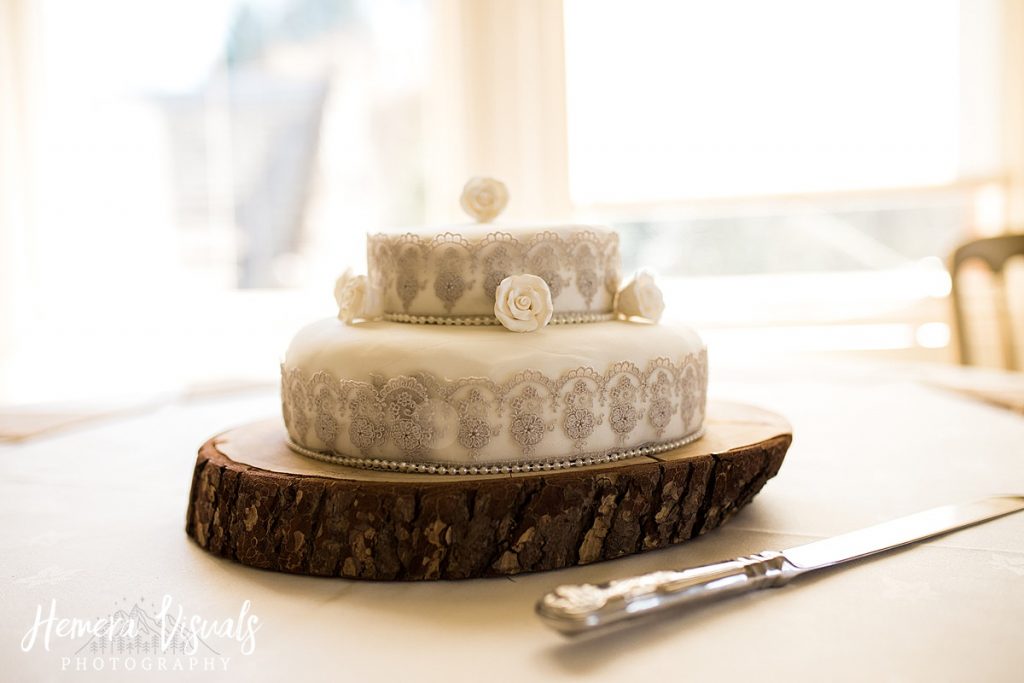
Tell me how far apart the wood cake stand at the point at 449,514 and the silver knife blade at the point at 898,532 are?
15 cm

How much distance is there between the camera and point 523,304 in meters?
1.11

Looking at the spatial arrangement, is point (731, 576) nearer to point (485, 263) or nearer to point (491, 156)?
point (485, 263)

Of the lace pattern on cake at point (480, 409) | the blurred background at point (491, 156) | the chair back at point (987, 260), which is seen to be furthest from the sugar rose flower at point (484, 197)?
the blurred background at point (491, 156)

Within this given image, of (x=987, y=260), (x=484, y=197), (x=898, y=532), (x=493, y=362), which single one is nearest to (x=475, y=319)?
(x=493, y=362)

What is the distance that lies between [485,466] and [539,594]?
188 millimetres

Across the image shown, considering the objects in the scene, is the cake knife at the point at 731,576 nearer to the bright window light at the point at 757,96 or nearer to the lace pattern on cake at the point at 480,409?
the lace pattern on cake at the point at 480,409

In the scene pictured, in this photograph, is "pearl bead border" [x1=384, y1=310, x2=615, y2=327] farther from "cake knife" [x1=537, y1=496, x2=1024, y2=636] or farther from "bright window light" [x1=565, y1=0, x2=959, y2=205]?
"bright window light" [x1=565, y1=0, x2=959, y2=205]

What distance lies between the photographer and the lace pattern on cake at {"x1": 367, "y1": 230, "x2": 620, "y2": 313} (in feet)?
3.88

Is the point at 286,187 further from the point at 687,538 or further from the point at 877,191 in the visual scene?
the point at 687,538

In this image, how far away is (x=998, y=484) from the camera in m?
1.30

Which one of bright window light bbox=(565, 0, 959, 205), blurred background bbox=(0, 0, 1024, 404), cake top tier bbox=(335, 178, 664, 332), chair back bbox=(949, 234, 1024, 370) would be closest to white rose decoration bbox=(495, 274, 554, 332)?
cake top tier bbox=(335, 178, 664, 332)

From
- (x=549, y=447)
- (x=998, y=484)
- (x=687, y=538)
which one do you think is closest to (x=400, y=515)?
(x=549, y=447)

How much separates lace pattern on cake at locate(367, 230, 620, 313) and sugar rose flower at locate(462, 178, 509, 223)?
0.42 feet

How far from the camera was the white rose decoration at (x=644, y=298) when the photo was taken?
125 cm
